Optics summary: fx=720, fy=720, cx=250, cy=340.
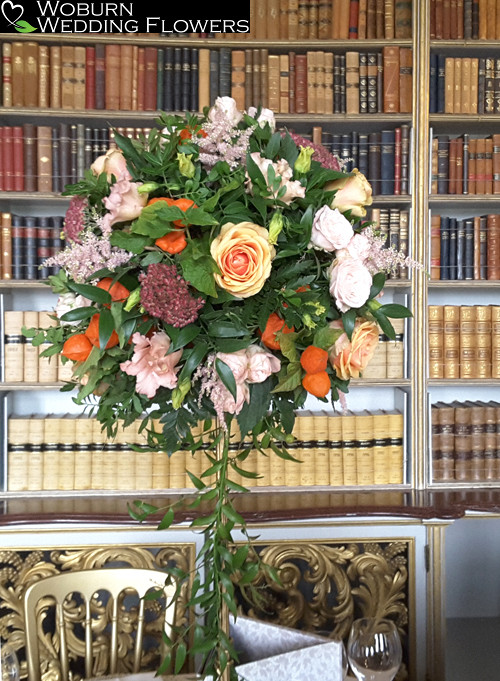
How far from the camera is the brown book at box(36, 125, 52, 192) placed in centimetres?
264

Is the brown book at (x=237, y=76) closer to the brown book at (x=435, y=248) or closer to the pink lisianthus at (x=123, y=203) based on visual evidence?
the brown book at (x=435, y=248)

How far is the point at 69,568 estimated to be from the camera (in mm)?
2428

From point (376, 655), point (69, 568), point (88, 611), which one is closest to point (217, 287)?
point (376, 655)

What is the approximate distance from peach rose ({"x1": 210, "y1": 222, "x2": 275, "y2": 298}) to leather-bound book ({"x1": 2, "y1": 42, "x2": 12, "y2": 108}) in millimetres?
2078

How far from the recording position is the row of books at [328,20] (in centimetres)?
266

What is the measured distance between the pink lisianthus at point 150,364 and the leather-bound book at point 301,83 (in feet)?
6.50

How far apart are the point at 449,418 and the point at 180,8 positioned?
1853mm

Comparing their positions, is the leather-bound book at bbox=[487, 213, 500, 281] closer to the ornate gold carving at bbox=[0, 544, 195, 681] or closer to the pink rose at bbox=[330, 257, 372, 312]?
the ornate gold carving at bbox=[0, 544, 195, 681]

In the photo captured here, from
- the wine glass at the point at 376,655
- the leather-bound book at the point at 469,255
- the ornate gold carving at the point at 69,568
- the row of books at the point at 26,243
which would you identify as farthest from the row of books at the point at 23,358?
the wine glass at the point at 376,655

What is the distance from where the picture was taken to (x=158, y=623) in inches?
91.8

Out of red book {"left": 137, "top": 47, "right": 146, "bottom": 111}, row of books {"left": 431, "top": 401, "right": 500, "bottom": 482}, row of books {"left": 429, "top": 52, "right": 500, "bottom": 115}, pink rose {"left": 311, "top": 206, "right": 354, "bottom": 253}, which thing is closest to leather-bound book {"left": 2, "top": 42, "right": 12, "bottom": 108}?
red book {"left": 137, "top": 47, "right": 146, "bottom": 111}

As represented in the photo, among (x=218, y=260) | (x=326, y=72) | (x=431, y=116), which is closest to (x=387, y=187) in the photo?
(x=431, y=116)

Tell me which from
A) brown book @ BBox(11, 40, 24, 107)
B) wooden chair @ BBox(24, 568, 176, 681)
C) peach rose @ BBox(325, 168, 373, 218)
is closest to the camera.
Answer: peach rose @ BBox(325, 168, 373, 218)

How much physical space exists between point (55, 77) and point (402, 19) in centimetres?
130
